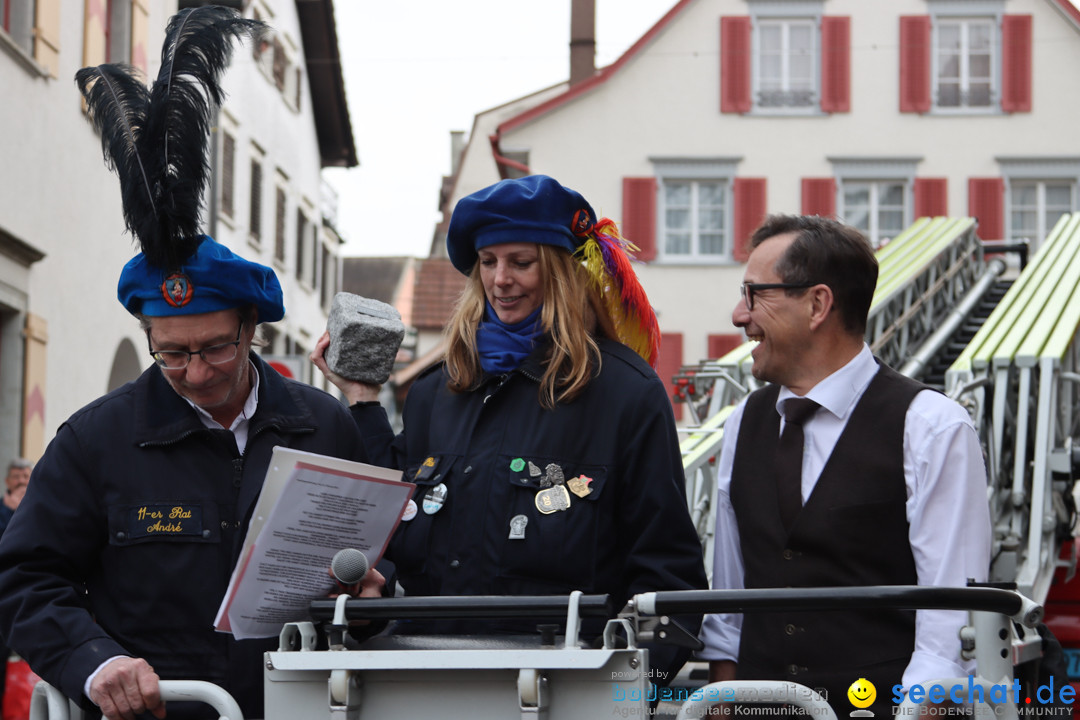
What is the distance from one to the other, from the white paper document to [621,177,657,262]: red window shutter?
24.7 m

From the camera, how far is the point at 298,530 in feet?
9.45

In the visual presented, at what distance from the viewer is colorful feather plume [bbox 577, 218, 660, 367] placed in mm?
3691

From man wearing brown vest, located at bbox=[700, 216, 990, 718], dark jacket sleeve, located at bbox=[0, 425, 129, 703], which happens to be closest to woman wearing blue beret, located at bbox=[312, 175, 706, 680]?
man wearing brown vest, located at bbox=[700, 216, 990, 718]

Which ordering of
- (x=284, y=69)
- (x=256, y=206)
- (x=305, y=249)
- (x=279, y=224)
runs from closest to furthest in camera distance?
(x=256, y=206) → (x=279, y=224) → (x=284, y=69) → (x=305, y=249)

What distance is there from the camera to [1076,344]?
9828 mm

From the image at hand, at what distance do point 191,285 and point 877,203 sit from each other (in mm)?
25697

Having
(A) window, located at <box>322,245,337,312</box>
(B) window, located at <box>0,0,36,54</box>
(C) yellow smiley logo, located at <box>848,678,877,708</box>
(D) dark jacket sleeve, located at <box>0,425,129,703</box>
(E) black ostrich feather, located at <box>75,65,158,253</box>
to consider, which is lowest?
(C) yellow smiley logo, located at <box>848,678,877,708</box>

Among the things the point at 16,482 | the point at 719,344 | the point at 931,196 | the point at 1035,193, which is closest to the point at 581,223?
the point at 16,482

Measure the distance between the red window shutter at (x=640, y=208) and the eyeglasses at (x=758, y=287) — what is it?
2399 cm

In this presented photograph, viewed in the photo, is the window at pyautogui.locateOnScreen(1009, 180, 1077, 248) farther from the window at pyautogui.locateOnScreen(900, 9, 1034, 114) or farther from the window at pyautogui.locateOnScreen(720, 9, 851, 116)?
the window at pyautogui.locateOnScreen(720, 9, 851, 116)

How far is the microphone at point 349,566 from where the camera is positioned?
9.45 ft

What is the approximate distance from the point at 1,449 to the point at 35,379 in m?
0.83

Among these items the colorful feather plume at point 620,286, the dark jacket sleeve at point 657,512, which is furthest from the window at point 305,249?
the dark jacket sleeve at point 657,512

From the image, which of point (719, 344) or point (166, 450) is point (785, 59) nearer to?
point (719, 344)
